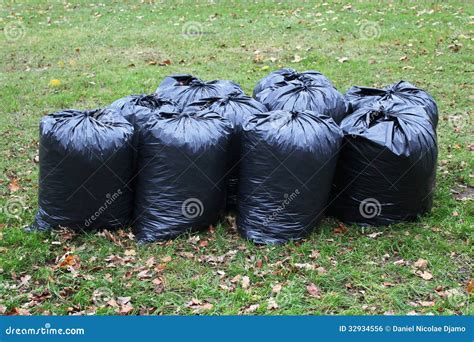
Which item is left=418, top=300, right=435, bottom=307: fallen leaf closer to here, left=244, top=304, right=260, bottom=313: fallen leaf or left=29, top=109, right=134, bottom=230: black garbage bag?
left=244, top=304, right=260, bottom=313: fallen leaf

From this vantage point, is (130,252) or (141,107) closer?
(130,252)

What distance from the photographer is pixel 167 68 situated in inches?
337

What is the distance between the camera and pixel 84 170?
13.1 feet

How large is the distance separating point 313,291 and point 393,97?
1.98 meters

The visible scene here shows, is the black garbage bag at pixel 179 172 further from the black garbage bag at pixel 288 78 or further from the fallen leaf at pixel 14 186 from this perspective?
the fallen leaf at pixel 14 186

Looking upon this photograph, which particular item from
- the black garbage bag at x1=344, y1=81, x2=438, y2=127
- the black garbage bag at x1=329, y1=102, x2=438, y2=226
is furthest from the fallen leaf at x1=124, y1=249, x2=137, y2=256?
the black garbage bag at x1=344, y1=81, x2=438, y2=127

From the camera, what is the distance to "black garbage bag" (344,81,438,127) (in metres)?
4.84

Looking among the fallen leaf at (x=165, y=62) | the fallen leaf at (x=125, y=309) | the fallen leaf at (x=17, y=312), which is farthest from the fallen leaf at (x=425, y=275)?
the fallen leaf at (x=165, y=62)

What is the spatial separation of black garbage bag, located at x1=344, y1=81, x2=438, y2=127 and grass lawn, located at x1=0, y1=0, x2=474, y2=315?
2.24 ft

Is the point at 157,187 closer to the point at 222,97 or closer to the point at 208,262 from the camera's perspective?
the point at 208,262

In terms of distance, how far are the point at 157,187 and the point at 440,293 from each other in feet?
6.53

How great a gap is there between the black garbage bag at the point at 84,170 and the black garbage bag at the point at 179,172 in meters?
0.15

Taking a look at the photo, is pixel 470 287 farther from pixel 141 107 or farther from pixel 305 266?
pixel 141 107

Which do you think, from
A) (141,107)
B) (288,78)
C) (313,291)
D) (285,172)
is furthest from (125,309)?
(288,78)
